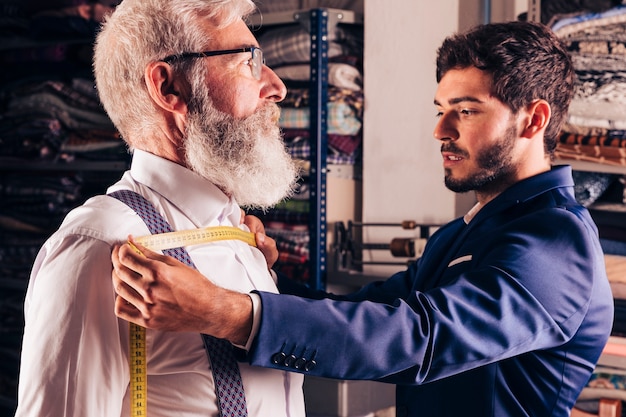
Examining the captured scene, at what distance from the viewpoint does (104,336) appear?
1131 millimetres

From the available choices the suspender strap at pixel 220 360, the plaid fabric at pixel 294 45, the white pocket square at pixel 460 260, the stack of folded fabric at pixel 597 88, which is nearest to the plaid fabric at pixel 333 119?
the plaid fabric at pixel 294 45

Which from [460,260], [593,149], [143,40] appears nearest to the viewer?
[143,40]

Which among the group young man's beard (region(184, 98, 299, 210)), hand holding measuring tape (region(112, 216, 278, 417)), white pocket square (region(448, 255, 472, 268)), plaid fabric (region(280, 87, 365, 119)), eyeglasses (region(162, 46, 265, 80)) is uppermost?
eyeglasses (region(162, 46, 265, 80))

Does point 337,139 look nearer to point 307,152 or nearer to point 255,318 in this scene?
point 307,152

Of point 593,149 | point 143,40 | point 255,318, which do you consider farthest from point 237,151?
point 593,149

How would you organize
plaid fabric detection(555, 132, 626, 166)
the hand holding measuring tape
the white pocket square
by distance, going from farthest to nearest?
plaid fabric detection(555, 132, 626, 166) → the white pocket square → the hand holding measuring tape

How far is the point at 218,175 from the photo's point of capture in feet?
4.48

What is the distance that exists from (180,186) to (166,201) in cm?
4

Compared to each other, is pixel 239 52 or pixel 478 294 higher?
pixel 239 52

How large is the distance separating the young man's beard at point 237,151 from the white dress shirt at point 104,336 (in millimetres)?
Result: 68

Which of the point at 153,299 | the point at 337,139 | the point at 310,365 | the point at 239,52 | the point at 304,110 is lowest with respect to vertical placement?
the point at 310,365

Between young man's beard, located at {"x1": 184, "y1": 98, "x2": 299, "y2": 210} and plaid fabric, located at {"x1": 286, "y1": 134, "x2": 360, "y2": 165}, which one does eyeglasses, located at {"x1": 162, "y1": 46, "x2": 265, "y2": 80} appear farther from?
plaid fabric, located at {"x1": 286, "y1": 134, "x2": 360, "y2": 165}

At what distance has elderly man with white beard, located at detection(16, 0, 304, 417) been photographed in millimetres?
1112

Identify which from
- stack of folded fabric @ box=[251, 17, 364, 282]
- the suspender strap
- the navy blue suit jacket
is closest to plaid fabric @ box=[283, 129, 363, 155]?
stack of folded fabric @ box=[251, 17, 364, 282]
